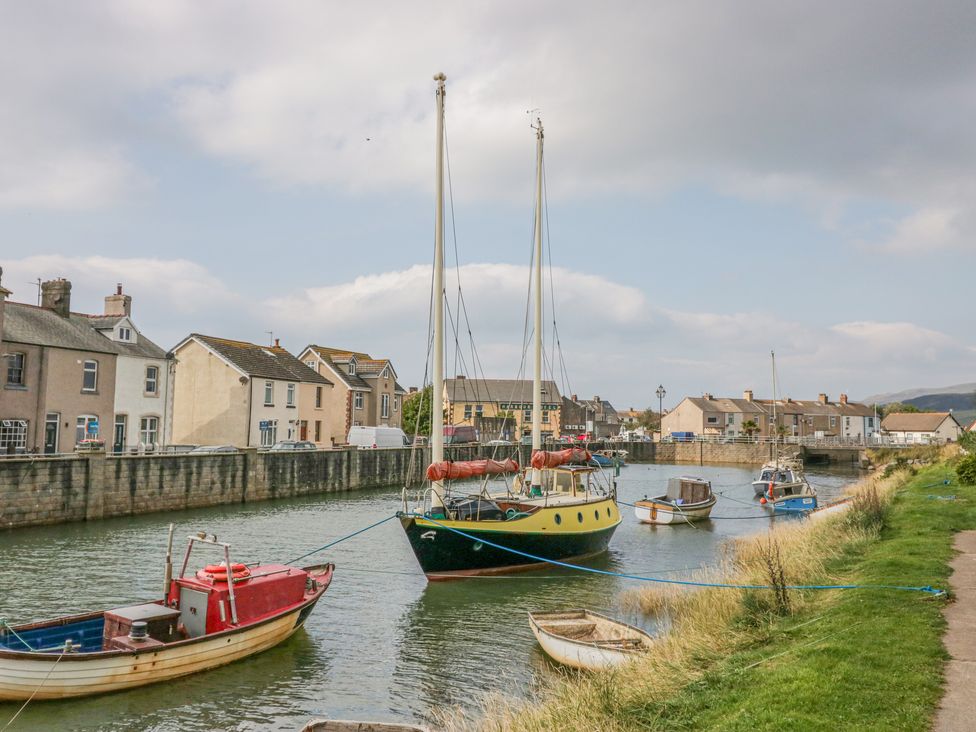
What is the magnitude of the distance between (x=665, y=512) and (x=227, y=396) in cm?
3500

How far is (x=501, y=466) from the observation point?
26.6 m

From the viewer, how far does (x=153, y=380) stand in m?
50.3

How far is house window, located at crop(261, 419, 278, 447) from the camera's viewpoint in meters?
60.3

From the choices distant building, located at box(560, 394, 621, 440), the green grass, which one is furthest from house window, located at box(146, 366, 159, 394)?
distant building, located at box(560, 394, 621, 440)

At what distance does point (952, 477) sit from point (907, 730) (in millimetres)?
36658

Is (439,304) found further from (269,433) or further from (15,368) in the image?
(269,433)

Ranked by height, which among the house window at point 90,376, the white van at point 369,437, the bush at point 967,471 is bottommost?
the bush at point 967,471

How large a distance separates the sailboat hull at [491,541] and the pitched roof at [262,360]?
3835 centimetres

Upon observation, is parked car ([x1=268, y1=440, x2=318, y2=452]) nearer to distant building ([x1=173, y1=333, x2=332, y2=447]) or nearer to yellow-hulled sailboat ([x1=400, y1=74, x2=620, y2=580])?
distant building ([x1=173, y1=333, x2=332, y2=447])

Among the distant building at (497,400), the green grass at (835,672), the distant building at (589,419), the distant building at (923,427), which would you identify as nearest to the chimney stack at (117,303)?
the green grass at (835,672)

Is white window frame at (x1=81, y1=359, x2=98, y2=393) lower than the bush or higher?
higher

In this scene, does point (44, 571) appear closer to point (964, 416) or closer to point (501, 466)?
point (501, 466)

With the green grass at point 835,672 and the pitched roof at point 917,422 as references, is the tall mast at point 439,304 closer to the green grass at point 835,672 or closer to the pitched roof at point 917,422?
the green grass at point 835,672

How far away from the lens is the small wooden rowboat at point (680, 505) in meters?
39.8
